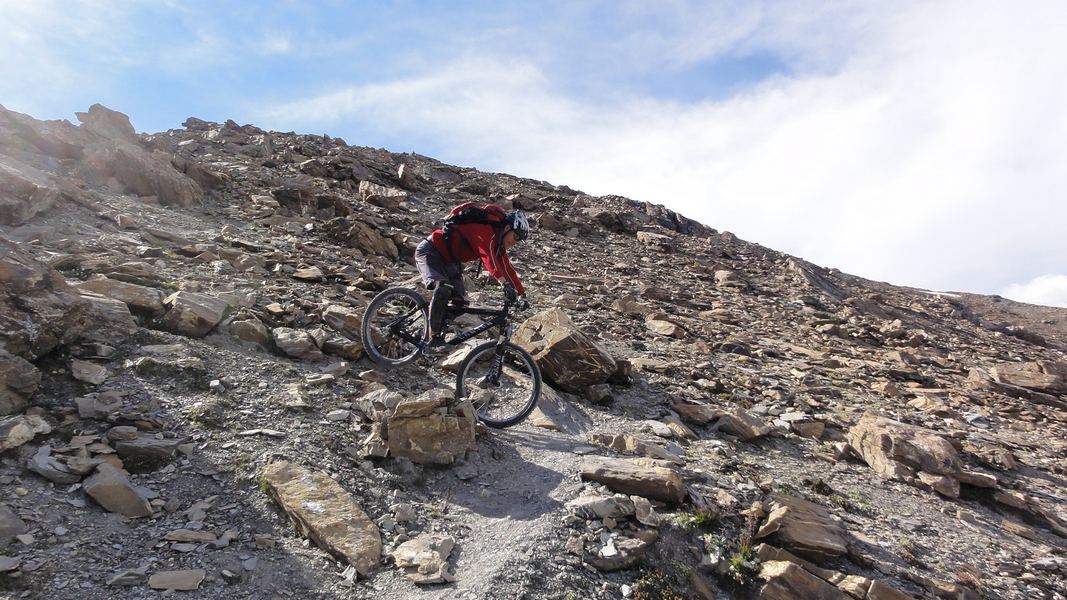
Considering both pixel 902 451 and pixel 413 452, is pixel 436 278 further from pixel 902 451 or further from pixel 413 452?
pixel 902 451

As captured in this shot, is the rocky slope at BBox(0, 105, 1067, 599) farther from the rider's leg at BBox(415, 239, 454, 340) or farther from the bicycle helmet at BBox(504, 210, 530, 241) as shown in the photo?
the bicycle helmet at BBox(504, 210, 530, 241)

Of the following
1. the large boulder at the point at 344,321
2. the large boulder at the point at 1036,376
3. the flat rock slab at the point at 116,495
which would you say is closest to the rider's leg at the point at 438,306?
the large boulder at the point at 344,321

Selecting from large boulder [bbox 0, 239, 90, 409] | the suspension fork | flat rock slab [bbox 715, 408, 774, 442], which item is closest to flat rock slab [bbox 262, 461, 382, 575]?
large boulder [bbox 0, 239, 90, 409]

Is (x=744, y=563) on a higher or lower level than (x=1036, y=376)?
lower

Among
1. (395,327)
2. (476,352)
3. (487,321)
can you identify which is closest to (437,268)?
(487,321)

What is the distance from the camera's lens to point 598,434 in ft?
24.8

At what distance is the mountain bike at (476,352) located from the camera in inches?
297

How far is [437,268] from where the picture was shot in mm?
7984

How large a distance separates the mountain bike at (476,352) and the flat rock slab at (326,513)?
2.38 m

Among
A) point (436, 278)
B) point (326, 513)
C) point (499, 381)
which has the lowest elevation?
point (326, 513)

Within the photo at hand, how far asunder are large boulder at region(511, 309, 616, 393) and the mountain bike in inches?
50.1

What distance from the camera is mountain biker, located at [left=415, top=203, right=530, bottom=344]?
739cm

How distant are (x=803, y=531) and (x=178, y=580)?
591 centimetres

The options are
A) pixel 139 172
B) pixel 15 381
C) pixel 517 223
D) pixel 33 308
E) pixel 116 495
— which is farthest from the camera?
pixel 139 172
